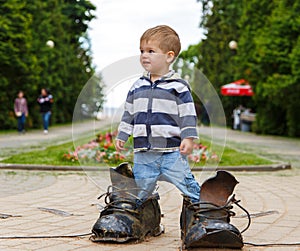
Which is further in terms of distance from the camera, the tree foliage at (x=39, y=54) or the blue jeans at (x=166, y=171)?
the tree foliage at (x=39, y=54)

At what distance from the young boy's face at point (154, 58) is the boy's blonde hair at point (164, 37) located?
25mm

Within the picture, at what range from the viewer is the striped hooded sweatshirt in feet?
15.4

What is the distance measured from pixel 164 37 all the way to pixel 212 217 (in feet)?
4.16

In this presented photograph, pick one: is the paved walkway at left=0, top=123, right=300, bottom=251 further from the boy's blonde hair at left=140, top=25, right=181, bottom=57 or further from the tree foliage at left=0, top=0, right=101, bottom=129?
the tree foliage at left=0, top=0, right=101, bottom=129

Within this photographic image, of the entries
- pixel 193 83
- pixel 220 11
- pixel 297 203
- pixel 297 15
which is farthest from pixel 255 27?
pixel 193 83

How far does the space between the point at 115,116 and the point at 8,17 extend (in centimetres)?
2470

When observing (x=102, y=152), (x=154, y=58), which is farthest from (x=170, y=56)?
(x=102, y=152)

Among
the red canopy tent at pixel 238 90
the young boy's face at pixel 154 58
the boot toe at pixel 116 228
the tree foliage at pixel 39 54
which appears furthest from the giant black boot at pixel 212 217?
the red canopy tent at pixel 238 90

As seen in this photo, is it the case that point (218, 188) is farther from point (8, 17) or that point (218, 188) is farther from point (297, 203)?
point (8, 17)

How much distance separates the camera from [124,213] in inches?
192

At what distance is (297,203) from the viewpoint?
7.37 meters

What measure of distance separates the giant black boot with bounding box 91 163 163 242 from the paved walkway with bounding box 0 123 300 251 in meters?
0.08

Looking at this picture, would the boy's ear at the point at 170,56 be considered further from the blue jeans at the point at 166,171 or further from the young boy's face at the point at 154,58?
the blue jeans at the point at 166,171

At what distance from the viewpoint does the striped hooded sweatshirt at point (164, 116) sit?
4.70 metres
